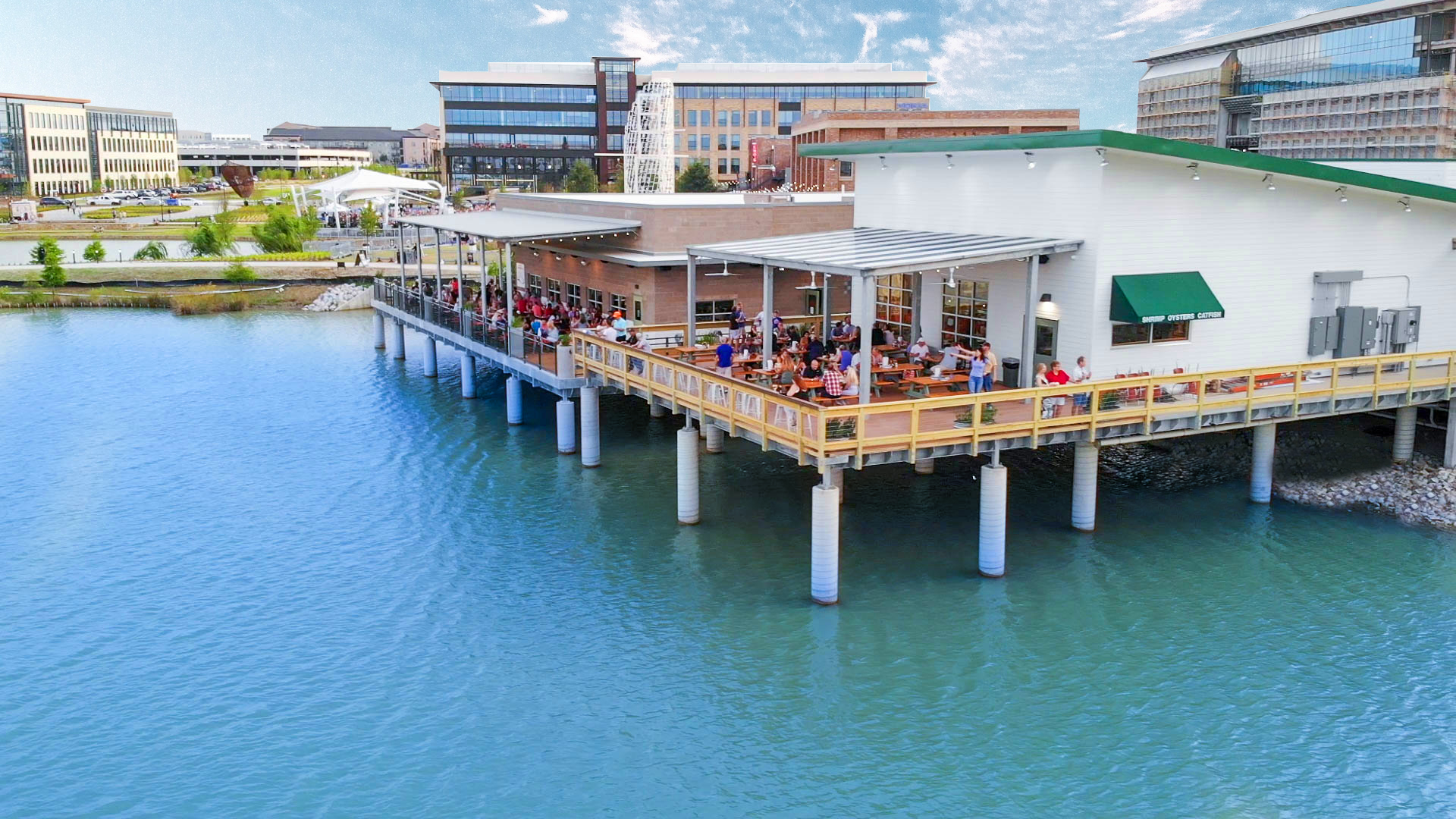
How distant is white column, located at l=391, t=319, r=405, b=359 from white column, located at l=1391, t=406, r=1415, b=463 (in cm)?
3425

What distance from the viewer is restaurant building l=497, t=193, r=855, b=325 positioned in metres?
34.8

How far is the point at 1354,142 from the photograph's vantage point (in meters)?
89.9

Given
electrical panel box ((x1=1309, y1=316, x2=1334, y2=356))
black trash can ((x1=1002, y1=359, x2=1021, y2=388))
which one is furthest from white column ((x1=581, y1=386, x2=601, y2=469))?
electrical panel box ((x1=1309, y1=316, x2=1334, y2=356))

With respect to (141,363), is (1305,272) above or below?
above

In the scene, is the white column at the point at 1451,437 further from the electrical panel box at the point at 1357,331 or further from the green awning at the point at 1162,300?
the green awning at the point at 1162,300

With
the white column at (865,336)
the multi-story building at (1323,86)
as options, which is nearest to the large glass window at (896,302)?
the white column at (865,336)

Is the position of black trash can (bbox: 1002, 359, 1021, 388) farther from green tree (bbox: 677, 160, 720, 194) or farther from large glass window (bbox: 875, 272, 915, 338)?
green tree (bbox: 677, 160, 720, 194)

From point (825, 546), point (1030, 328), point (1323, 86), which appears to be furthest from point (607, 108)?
point (825, 546)

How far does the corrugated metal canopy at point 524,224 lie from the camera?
113 feet

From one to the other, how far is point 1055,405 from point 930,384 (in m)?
3.25

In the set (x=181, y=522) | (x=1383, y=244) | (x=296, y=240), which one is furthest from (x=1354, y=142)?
(x=181, y=522)

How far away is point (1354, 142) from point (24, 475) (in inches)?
3546

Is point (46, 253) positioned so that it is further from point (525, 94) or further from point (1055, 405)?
point (525, 94)

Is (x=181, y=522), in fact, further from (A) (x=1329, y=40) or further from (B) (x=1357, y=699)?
(A) (x=1329, y=40)
